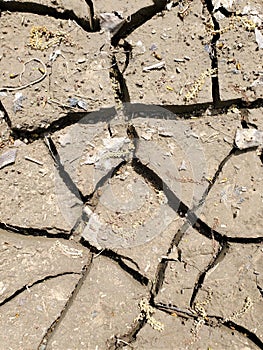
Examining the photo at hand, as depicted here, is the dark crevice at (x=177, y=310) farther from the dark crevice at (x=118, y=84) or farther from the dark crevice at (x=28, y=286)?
the dark crevice at (x=118, y=84)

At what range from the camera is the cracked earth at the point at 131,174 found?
9.04ft

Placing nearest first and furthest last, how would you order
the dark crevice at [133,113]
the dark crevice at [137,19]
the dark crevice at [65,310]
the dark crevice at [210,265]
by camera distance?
the dark crevice at [65,310] < the dark crevice at [210,265] < the dark crevice at [133,113] < the dark crevice at [137,19]

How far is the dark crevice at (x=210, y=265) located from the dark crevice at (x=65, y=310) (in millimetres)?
488

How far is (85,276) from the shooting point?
2793 mm

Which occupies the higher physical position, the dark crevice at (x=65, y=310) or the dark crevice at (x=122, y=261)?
the dark crevice at (x=122, y=261)

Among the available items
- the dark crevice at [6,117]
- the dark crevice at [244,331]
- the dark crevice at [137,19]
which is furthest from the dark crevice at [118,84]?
the dark crevice at [244,331]

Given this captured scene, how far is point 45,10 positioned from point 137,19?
0.45 meters

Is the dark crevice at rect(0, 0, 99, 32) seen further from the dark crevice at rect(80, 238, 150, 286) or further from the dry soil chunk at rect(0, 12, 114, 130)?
the dark crevice at rect(80, 238, 150, 286)

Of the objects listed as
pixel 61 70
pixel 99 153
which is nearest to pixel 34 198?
pixel 99 153

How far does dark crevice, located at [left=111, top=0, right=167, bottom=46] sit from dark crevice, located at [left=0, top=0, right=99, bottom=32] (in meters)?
0.11

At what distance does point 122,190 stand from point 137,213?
130 millimetres

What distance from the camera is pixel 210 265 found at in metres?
2.84

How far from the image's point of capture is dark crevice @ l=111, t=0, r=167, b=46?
301cm

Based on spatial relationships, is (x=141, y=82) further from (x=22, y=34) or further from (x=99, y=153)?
(x=22, y=34)
